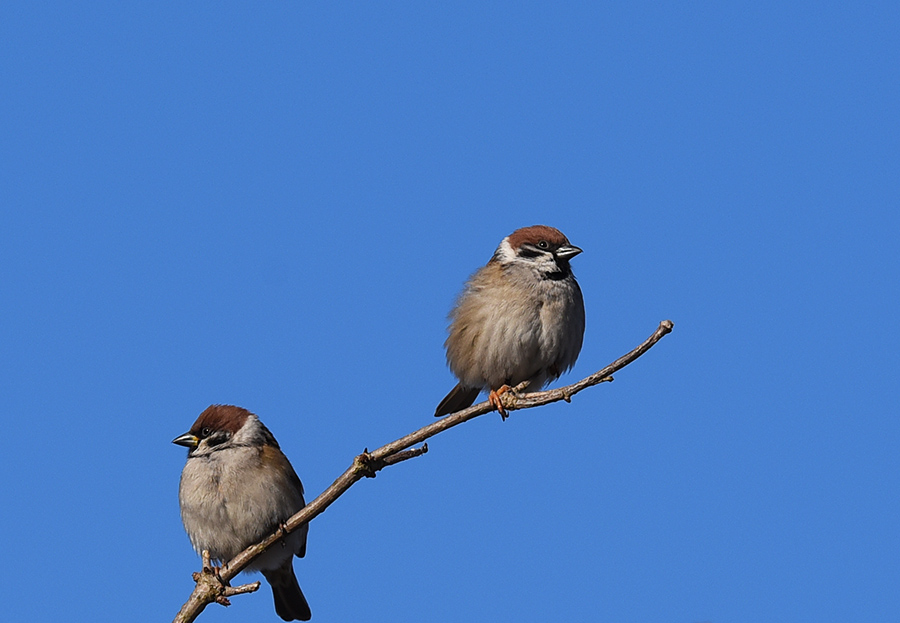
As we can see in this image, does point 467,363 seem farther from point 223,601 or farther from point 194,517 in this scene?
point 223,601

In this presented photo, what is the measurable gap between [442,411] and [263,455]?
65.0 inches

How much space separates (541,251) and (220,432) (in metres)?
2.46

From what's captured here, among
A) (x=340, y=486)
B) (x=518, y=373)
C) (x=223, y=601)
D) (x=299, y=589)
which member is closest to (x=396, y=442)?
(x=340, y=486)

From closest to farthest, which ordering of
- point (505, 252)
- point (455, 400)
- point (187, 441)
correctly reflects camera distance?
point (187, 441), point (505, 252), point (455, 400)

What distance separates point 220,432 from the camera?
21.2 feet

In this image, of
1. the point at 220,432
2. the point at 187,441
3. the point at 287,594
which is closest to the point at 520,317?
the point at 220,432

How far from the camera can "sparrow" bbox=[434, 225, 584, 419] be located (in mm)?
6789

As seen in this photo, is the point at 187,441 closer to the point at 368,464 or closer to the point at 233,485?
the point at 233,485

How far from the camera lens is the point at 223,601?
15.3 ft

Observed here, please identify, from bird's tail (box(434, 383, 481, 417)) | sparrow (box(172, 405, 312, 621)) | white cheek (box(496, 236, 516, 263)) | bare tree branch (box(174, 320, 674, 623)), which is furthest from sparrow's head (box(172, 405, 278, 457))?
white cheek (box(496, 236, 516, 263))

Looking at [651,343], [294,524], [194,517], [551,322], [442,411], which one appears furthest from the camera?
[442,411]

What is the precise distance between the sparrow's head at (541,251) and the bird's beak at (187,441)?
7.80 feet

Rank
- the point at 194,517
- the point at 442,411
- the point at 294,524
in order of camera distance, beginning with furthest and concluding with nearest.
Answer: the point at 442,411 → the point at 194,517 → the point at 294,524

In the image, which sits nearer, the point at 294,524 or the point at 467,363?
the point at 294,524
